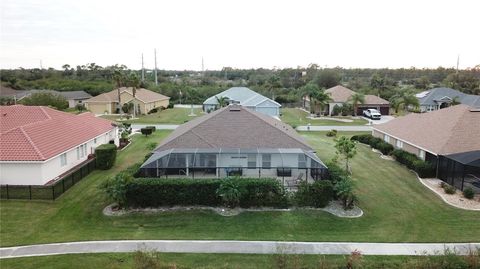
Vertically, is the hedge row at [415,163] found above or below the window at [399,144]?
below

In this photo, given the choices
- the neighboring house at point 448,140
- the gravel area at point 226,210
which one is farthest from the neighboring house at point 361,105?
the gravel area at point 226,210

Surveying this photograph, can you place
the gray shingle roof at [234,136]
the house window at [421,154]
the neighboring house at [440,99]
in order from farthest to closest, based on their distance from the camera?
the neighboring house at [440,99]
the house window at [421,154]
the gray shingle roof at [234,136]

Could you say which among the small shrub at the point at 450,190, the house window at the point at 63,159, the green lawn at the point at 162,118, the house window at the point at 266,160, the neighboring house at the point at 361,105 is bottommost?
the small shrub at the point at 450,190

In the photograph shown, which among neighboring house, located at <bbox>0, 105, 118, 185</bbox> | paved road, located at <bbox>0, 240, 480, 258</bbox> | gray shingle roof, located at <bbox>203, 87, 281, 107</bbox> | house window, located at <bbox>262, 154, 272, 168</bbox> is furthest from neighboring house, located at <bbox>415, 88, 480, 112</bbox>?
paved road, located at <bbox>0, 240, 480, 258</bbox>

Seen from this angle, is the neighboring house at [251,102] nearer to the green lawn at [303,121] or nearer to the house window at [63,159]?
the green lawn at [303,121]

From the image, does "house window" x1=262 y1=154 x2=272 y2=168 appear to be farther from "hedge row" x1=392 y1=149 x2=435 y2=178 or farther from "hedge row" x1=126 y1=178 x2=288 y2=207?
"hedge row" x1=392 y1=149 x2=435 y2=178

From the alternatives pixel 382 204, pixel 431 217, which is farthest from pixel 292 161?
pixel 431 217
